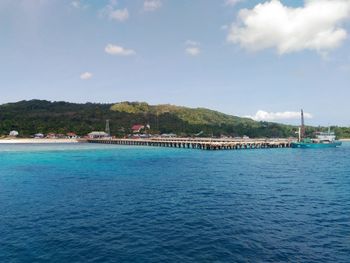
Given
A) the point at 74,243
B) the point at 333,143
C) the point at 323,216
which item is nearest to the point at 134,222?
the point at 74,243

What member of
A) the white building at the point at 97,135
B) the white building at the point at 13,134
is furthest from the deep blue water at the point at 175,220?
the white building at the point at 13,134

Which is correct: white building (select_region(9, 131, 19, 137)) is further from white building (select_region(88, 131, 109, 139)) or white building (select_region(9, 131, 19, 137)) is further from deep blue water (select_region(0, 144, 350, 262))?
deep blue water (select_region(0, 144, 350, 262))

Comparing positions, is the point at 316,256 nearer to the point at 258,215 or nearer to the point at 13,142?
the point at 258,215

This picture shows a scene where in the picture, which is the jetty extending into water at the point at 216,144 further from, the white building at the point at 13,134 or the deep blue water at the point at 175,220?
the white building at the point at 13,134

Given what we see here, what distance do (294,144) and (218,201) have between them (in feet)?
343

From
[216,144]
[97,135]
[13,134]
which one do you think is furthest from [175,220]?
[13,134]

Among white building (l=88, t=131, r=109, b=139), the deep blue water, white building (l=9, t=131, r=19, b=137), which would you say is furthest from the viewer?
white building (l=88, t=131, r=109, b=139)

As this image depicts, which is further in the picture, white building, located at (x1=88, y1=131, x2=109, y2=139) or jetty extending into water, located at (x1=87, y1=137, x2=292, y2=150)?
white building, located at (x1=88, y1=131, x2=109, y2=139)

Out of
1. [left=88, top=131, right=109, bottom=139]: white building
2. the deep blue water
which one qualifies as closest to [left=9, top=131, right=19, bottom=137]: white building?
[left=88, top=131, right=109, bottom=139]: white building

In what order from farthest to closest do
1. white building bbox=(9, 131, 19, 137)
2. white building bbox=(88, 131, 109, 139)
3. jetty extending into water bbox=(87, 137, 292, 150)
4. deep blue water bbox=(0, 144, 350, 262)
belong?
white building bbox=(88, 131, 109, 139) < white building bbox=(9, 131, 19, 137) < jetty extending into water bbox=(87, 137, 292, 150) < deep blue water bbox=(0, 144, 350, 262)

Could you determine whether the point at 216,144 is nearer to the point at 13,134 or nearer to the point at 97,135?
the point at 97,135

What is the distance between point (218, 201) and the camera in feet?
101

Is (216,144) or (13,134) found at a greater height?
(13,134)

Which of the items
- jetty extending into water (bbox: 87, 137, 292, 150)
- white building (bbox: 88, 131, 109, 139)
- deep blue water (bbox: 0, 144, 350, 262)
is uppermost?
white building (bbox: 88, 131, 109, 139)
